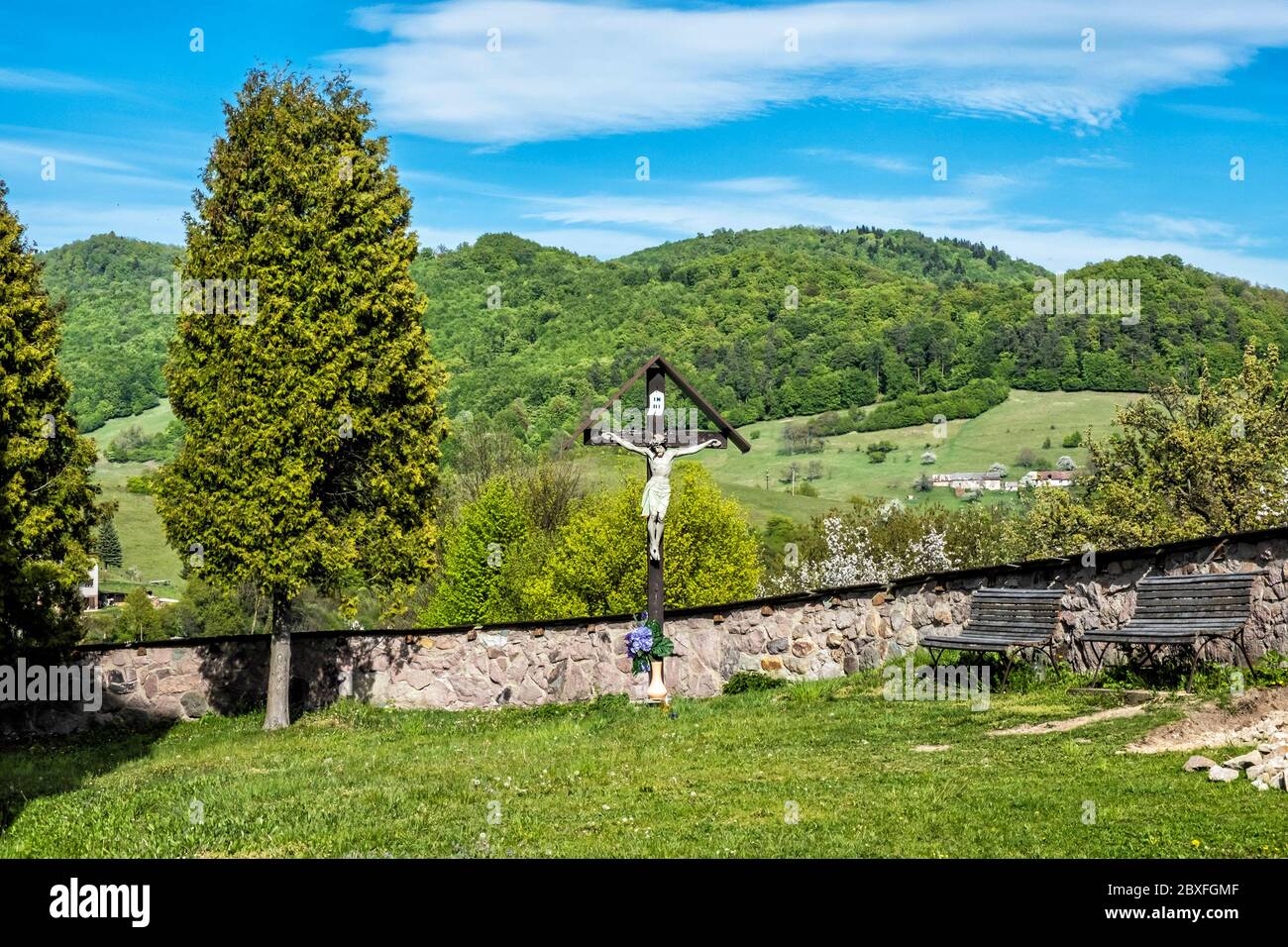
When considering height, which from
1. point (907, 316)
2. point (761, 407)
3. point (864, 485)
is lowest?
point (864, 485)

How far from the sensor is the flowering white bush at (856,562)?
210ft

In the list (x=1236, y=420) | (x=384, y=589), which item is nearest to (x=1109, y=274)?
(x=1236, y=420)

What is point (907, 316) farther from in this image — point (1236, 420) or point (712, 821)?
point (712, 821)

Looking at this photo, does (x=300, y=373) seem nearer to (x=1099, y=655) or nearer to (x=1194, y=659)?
(x=1099, y=655)

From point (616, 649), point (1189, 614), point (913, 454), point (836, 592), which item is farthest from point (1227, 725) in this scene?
point (913, 454)

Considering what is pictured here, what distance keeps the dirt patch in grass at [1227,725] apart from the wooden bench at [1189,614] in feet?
4.33

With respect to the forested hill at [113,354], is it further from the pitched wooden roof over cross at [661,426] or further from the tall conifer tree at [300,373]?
the pitched wooden roof over cross at [661,426]

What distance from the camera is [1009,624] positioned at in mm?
15031

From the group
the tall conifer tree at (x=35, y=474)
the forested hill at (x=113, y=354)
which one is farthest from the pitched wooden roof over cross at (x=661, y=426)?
the forested hill at (x=113, y=354)

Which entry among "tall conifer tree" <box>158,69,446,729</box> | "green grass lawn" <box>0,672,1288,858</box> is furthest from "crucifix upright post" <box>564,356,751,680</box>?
"tall conifer tree" <box>158,69,446,729</box>

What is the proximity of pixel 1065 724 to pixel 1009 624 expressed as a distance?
3.01 metres

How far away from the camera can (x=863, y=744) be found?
1234 cm
